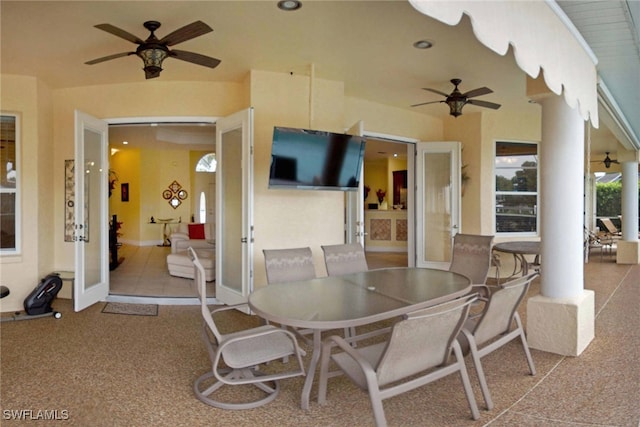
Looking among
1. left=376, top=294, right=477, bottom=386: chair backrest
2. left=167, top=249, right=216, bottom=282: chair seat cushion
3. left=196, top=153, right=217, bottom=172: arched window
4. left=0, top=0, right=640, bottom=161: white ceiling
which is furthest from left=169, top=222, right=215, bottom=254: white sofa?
left=376, top=294, right=477, bottom=386: chair backrest

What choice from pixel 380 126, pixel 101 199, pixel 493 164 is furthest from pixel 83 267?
pixel 493 164

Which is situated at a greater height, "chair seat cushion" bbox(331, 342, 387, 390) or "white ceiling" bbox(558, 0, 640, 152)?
"white ceiling" bbox(558, 0, 640, 152)

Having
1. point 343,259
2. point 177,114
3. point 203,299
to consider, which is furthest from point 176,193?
point 203,299

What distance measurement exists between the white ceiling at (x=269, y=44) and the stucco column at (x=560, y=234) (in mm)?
1103

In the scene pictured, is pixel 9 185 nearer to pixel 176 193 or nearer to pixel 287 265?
pixel 287 265

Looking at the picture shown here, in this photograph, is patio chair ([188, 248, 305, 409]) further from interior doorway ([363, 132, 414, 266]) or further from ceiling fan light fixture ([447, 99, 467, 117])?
interior doorway ([363, 132, 414, 266])

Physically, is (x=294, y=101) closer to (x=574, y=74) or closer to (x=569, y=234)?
(x=574, y=74)

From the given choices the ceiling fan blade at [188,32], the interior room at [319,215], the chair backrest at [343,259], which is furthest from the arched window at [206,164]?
the ceiling fan blade at [188,32]

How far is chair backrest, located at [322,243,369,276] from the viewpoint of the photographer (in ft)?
12.6

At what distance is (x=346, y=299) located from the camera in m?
2.75

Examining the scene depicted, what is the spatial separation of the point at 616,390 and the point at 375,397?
1880mm

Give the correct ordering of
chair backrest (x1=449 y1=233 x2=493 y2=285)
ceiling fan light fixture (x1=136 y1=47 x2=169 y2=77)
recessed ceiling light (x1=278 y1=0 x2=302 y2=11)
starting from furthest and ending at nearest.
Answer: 1. chair backrest (x1=449 y1=233 x2=493 y2=285)
2. ceiling fan light fixture (x1=136 y1=47 x2=169 y2=77)
3. recessed ceiling light (x1=278 y1=0 x2=302 y2=11)

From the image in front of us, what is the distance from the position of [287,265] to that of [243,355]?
3.85 ft

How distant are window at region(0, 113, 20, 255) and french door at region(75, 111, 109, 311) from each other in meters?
0.61
